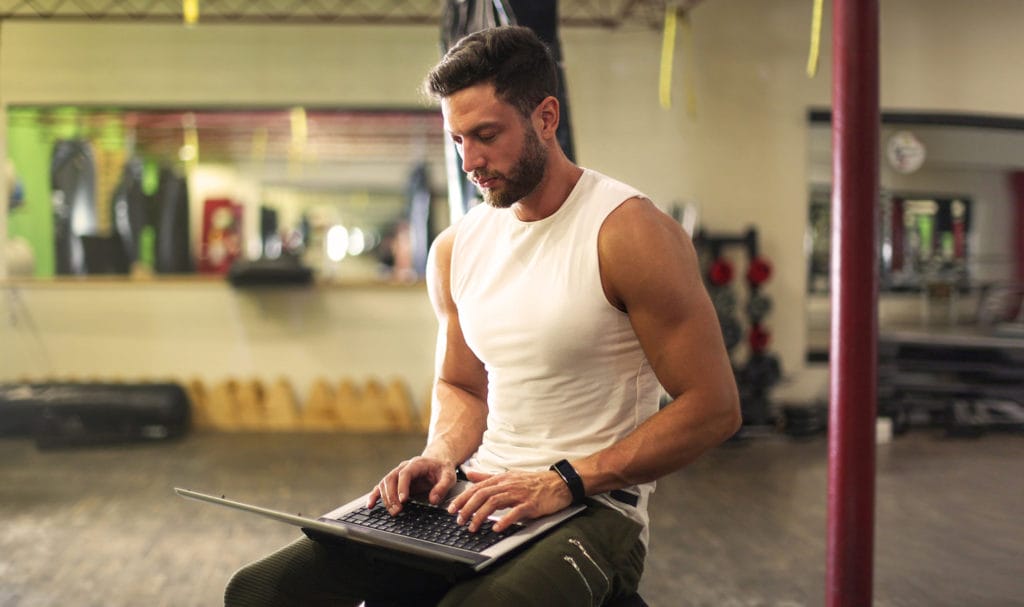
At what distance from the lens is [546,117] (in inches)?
59.8

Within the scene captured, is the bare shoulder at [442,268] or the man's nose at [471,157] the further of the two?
the bare shoulder at [442,268]

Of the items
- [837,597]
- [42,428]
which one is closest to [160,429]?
[42,428]

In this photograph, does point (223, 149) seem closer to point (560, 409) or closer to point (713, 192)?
point (713, 192)

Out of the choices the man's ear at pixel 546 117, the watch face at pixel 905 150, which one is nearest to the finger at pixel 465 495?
the man's ear at pixel 546 117

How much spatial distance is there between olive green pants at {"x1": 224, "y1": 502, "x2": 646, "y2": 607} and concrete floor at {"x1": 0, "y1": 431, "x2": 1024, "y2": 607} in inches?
63.4

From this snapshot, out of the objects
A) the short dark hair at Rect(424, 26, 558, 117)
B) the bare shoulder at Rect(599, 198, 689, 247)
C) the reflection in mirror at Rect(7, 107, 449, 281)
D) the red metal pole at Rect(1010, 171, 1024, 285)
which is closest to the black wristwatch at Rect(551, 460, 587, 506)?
the bare shoulder at Rect(599, 198, 689, 247)

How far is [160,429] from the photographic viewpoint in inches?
211

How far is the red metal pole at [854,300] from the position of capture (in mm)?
2125

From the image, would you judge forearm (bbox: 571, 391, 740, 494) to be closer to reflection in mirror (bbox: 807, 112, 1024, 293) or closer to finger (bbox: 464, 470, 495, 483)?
finger (bbox: 464, 470, 495, 483)

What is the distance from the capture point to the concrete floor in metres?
3.00

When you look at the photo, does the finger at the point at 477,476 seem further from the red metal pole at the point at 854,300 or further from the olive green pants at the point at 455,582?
the red metal pole at the point at 854,300

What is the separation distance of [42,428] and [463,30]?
A: 402 centimetres

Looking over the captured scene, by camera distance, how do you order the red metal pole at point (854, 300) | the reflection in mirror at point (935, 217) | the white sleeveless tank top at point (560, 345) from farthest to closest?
the reflection in mirror at point (935, 217) → the red metal pole at point (854, 300) → the white sleeveless tank top at point (560, 345)

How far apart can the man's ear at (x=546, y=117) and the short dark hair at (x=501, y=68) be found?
0.01 m
